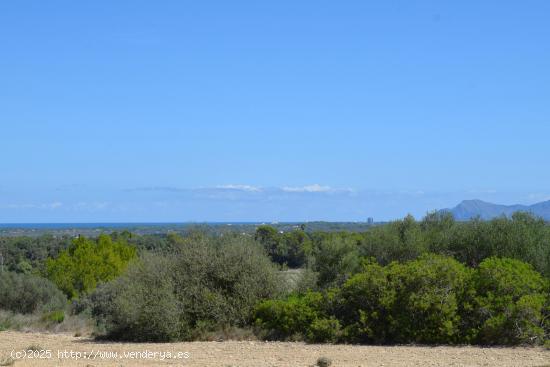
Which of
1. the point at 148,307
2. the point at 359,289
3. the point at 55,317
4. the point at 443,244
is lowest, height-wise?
the point at 55,317

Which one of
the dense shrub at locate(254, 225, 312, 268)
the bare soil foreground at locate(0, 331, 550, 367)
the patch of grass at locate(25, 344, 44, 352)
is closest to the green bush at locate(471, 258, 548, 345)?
the bare soil foreground at locate(0, 331, 550, 367)

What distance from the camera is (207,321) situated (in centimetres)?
2153

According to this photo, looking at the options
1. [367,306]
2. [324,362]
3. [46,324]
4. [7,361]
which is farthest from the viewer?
[46,324]

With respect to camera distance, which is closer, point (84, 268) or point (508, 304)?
point (508, 304)

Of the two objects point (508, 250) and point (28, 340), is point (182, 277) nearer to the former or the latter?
point (28, 340)

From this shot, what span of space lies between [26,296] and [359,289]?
16.8m

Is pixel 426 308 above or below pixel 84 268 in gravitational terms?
above

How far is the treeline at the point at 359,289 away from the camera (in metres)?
19.2

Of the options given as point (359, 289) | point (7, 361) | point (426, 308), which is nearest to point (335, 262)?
point (359, 289)

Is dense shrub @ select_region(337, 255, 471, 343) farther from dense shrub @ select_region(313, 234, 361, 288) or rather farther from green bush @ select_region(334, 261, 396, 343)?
dense shrub @ select_region(313, 234, 361, 288)

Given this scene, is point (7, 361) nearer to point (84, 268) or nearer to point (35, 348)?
point (35, 348)

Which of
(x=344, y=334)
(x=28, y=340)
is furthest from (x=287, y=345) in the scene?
(x=28, y=340)

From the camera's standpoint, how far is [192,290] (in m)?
22.0

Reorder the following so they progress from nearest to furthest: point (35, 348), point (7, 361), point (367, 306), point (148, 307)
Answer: point (7, 361), point (35, 348), point (367, 306), point (148, 307)
